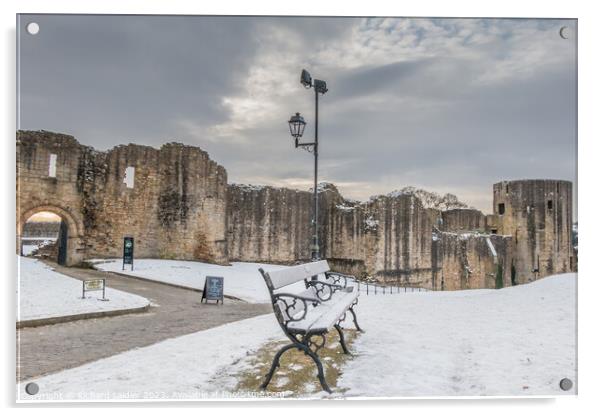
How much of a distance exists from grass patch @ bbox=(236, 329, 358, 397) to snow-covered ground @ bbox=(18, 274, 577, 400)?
0.10 metres

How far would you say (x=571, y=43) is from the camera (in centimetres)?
558

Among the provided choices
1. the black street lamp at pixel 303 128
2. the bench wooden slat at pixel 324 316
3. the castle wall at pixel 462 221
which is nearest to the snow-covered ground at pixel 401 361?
the bench wooden slat at pixel 324 316

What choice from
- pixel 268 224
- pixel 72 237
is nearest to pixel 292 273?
pixel 72 237

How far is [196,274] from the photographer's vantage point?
15.8m

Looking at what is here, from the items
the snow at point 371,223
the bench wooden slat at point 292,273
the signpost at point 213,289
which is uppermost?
the snow at point 371,223

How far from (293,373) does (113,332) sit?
3517 mm

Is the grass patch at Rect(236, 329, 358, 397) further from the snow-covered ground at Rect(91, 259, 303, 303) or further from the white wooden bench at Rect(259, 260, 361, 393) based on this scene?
the snow-covered ground at Rect(91, 259, 303, 303)

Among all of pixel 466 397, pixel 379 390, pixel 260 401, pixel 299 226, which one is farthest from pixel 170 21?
pixel 299 226

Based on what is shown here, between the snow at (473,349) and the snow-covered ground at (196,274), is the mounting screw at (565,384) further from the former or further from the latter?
the snow-covered ground at (196,274)

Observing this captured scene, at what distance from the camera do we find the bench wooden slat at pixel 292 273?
14.8 ft

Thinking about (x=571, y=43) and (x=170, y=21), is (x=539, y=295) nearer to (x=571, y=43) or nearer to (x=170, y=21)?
(x=571, y=43)

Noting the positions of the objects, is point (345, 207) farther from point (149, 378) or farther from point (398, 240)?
point (149, 378)

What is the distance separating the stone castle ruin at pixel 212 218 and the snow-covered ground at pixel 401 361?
10991 mm

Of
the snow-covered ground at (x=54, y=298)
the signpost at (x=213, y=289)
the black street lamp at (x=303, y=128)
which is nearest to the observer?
the snow-covered ground at (x=54, y=298)
